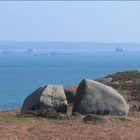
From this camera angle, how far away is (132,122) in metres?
21.0

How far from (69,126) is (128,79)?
16.0 m

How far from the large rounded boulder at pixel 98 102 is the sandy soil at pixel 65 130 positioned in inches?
63.2

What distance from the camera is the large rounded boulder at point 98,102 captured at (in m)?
22.9

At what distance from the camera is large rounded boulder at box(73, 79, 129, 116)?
903 inches

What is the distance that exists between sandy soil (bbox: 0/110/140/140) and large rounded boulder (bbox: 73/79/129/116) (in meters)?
1.61

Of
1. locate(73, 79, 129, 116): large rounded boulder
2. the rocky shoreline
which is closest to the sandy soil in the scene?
the rocky shoreline

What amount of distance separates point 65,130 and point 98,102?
4300 millimetres

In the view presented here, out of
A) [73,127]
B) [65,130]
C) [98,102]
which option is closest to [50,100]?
[98,102]

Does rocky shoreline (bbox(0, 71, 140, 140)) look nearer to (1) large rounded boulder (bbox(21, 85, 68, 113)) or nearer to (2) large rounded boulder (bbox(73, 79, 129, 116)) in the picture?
(2) large rounded boulder (bbox(73, 79, 129, 116))

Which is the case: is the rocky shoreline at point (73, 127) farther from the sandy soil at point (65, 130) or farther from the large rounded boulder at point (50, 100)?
the large rounded boulder at point (50, 100)

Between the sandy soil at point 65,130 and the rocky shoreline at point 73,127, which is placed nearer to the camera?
the sandy soil at point 65,130

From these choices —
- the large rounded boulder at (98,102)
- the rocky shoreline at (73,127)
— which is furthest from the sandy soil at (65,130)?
the large rounded boulder at (98,102)

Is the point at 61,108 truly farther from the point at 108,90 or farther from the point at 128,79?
the point at 128,79

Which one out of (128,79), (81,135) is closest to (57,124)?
(81,135)
